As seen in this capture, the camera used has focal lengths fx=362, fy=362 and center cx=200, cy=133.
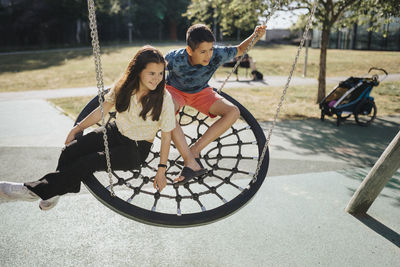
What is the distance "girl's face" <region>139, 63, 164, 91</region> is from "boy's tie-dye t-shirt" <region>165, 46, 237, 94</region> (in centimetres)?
54

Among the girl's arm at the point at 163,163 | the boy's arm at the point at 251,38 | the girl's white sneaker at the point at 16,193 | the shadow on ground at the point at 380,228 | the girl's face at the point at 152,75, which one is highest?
the boy's arm at the point at 251,38

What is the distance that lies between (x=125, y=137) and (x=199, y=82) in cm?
78

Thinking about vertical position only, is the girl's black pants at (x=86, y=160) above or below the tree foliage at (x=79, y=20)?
below

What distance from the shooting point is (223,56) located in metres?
A: 2.80

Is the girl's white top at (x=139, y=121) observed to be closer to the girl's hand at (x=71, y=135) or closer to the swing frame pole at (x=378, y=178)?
the girl's hand at (x=71, y=135)

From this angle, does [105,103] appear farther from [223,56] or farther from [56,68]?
[56,68]

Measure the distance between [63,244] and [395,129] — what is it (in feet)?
19.0

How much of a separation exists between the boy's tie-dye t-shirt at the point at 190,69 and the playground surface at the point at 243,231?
1.18 m

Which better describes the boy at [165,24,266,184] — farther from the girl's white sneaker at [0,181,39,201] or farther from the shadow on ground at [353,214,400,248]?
the shadow on ground at [353,214,400,248]

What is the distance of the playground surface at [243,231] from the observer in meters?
2.59

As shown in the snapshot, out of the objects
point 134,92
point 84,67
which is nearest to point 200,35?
point 134,92

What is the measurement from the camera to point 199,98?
112 inches

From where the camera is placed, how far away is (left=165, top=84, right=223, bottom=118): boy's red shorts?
9.21 ft

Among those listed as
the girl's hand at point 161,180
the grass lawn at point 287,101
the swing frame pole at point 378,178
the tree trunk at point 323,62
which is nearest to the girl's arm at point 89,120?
the girl's hand at point 161,180
